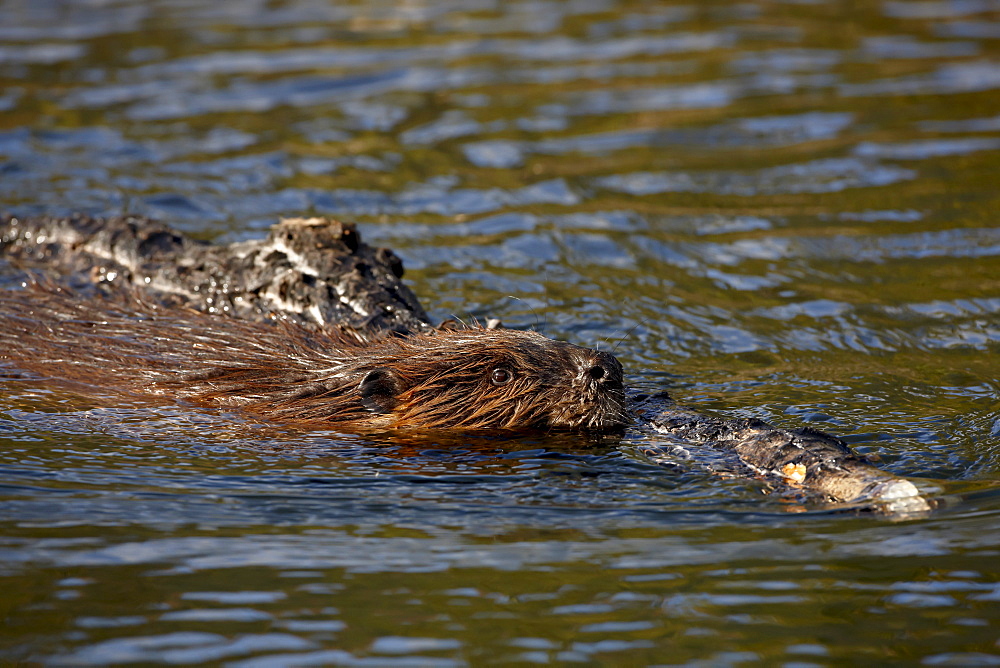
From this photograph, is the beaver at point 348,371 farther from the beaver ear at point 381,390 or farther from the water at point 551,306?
the water at point 551,306

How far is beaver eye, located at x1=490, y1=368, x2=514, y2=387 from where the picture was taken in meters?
4.64

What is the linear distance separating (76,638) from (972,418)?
11.7 ft

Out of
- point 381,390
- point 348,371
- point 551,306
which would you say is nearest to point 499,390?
point 381,390

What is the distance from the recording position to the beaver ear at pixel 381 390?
181 inches

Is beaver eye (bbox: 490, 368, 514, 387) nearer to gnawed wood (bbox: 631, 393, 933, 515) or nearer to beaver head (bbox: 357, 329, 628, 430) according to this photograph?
beaver head (bbox: 357, 329, 628, 430)

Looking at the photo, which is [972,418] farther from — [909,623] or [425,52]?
[425,52]

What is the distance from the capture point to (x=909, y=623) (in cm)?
336

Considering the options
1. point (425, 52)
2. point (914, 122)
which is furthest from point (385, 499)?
point (425, 52)

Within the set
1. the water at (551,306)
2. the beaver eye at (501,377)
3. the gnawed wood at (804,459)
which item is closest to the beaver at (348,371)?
the beaver eye at (501,377)

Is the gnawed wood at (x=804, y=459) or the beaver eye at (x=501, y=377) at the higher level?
the beaver eye at (x=501, y=377)

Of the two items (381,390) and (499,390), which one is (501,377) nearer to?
(499,390)

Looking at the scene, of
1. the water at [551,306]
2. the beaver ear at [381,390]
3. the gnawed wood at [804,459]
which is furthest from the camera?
the beaver ear at [381,390]

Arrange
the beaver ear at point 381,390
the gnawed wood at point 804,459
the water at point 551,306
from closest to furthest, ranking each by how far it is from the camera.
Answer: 1. the water at point 551,306
2. the gnawed wood at point 804,459
3. the beaver ear at point 381,390

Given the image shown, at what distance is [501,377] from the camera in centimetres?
464
